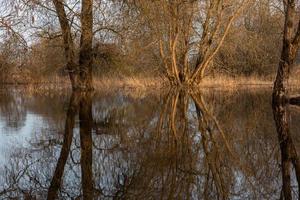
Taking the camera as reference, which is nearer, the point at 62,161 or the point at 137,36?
the point at 62,161

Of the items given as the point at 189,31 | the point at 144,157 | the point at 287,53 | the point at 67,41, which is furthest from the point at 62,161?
the point at 189,31

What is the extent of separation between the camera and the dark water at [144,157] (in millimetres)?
5031

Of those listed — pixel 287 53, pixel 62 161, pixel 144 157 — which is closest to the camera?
pixel 62 161

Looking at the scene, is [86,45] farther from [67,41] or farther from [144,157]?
[144,157]

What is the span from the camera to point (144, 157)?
22.2 feet

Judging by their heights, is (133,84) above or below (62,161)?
above

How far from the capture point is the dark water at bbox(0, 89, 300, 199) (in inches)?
198

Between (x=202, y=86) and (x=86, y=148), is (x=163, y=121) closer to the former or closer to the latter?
(x=86, y=148)

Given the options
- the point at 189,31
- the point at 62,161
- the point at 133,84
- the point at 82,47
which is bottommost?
the point at 62,161

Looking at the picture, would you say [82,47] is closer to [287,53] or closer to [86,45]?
[86,45]

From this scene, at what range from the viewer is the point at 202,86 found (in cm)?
2666

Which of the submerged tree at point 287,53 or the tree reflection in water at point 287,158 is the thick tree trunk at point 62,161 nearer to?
the tree reflection in water at point 287,158

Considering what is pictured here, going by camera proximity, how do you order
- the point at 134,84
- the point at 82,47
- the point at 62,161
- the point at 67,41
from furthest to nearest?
1. the point at 134,84
2. the point at 82,47
3. the point at 67,41
4. the point at 62,161

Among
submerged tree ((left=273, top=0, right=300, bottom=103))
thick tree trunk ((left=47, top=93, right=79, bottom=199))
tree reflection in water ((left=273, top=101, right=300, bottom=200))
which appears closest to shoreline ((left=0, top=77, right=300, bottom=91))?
submerged tree ((left=273, top=0, right=300, bottom=103))
